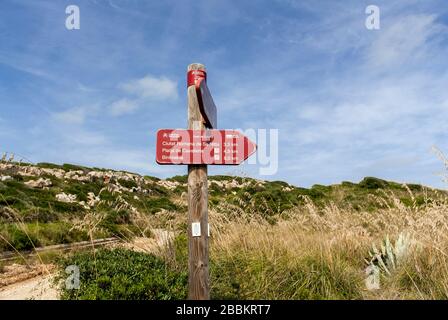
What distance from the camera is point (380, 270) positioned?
18.3 feet

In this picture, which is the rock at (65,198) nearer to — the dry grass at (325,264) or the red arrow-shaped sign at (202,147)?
the dry grass at (325,264)

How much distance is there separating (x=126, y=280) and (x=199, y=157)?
5.34ft

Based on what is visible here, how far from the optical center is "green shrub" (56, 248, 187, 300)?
4.43 metres

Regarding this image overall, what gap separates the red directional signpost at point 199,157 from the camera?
13.2ft

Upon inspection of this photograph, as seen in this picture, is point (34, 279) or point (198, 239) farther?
point (34, 279)

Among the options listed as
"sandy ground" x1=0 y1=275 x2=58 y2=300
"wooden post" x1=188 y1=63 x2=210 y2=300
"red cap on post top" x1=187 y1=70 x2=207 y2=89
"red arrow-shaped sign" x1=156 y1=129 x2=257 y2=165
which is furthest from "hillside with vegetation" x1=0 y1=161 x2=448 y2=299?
"red cap on post top" x1=187 y1=70 x2=207 y2=89

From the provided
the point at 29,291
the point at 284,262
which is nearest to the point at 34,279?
the point at 29,291

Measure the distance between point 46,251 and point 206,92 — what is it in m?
6.48

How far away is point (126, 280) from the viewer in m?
4.56

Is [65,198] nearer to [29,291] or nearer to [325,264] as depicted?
[29,291]

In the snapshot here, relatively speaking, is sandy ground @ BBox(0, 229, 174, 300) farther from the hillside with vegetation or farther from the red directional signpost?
the red directional signpost

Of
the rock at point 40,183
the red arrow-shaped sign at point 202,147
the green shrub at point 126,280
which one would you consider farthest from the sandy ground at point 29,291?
the rock at point 40,183

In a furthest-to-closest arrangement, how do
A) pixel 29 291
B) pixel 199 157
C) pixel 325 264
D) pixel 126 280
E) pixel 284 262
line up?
pixel 29 291 → pixel 284 262 → pixel 325 264 → pixel 126 280 → pixel 199 157
